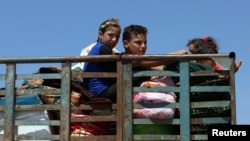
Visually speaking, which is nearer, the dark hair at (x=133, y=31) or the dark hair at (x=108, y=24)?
the dark hair at (x=133, y=31)

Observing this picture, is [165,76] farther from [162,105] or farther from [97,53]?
[97,53]

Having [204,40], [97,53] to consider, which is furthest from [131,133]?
[204,40]

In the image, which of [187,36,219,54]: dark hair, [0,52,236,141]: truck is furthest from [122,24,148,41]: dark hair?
[0,52,236,141]: truck

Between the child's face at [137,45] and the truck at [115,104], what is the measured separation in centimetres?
71

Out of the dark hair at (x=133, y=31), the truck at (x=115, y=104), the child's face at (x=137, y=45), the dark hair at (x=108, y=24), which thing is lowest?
the truck at (x=115, y=104)

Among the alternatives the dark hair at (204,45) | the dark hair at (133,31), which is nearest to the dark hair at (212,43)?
the dark hair at (204,45)

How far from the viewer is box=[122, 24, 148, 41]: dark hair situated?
18.2 feet

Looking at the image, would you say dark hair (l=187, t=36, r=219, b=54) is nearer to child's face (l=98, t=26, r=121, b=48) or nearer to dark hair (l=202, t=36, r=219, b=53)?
dark hair (l=202, t=36, r=219, b=53)

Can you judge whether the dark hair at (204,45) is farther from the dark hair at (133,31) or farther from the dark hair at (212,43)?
the dark hair at (133,31)

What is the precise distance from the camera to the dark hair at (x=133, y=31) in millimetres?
5539

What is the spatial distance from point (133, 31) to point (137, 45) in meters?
0.17

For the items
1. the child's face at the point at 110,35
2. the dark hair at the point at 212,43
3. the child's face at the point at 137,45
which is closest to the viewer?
the child's face at the point at 137,45

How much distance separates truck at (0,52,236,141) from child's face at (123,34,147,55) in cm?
71

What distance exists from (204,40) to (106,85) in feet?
4.28
